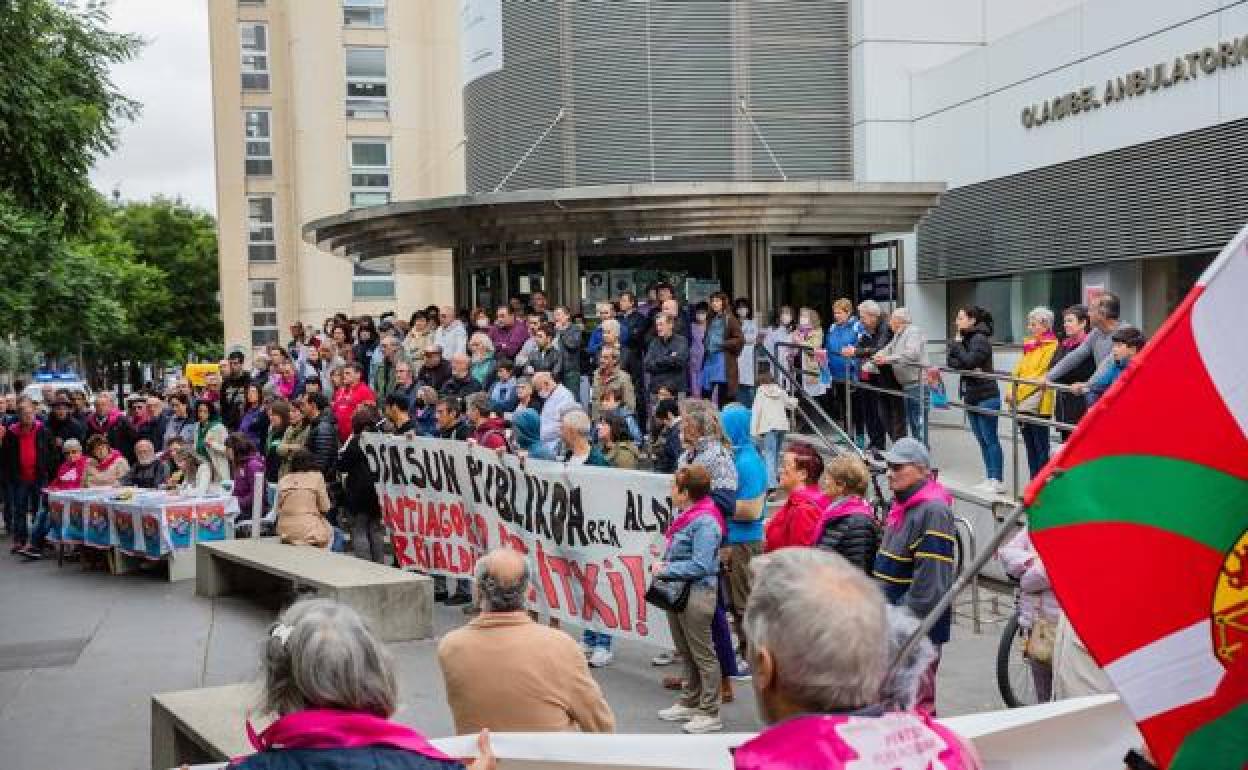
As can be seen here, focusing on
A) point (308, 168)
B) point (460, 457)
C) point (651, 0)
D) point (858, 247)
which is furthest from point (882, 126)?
point (308, 168)

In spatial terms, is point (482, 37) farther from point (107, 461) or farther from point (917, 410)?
point (917, 410)

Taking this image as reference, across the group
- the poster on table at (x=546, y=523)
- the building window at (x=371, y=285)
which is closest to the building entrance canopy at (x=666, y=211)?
the poster on table at (x=546, y=523)

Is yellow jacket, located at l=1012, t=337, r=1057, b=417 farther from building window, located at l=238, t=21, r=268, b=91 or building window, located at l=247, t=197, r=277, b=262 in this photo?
building window, located at l=238, t=21, r=268, b=91

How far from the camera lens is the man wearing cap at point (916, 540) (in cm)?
687

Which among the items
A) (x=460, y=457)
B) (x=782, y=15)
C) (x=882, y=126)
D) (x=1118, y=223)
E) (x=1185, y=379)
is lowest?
(x=460, y=457)

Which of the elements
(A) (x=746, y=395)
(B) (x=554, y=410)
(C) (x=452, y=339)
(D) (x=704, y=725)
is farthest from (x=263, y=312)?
(D) (x=704, y=725)

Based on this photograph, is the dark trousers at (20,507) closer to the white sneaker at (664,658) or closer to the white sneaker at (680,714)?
the white sneaker at (664,658)

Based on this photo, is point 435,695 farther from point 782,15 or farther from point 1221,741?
point 782,15

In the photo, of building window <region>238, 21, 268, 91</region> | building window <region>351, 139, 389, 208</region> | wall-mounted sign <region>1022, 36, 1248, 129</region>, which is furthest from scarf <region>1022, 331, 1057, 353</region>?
building window <region>238, 21, 268, 91</region>

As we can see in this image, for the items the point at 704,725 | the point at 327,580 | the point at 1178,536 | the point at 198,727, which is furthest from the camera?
the point at 327,580

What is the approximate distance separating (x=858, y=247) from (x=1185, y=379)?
21175 mm

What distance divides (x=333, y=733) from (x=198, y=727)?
3917 millimetres

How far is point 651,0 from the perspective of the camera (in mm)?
23625

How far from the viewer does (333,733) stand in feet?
10.4
